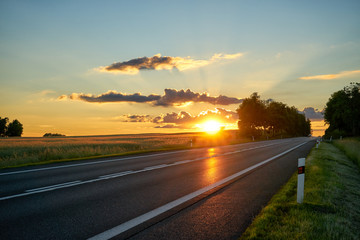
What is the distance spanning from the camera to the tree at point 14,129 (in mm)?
103250

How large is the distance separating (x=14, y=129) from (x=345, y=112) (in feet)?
397

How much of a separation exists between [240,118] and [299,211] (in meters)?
71.0

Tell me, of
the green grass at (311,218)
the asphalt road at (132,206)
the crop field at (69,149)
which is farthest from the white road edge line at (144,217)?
the crop field at (69,149)

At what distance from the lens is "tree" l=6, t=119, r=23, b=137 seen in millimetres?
103250

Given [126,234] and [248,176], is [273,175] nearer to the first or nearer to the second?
[248,176]

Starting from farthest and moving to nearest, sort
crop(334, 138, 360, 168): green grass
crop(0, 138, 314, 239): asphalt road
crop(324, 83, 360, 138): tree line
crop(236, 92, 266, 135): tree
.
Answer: crop(236, 92, 266, 135): tree, crop(324, 83, 360, 138): tree line, crop(334, 138, 360, 168): green grass, crop(0, 138, 314, 239): asphalt road

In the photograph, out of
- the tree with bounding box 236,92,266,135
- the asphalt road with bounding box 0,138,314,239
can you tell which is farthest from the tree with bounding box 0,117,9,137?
the asphalt road with bounding box 0,138,314,239

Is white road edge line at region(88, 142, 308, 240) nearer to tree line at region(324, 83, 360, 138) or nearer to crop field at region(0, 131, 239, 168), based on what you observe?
crop field at region(0, 131, 239, 168)

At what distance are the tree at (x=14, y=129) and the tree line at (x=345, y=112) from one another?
119 meters

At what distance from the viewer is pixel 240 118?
7394 centimetres

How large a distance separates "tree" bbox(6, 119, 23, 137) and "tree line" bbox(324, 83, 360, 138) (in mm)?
119313

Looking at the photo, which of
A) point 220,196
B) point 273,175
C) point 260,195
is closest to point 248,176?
point 273,175

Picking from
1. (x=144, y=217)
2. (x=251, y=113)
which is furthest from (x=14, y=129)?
(x=144, y=217)

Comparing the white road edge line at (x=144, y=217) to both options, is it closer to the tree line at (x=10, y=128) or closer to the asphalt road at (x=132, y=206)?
the asphalt road at (x=132, y=206)
